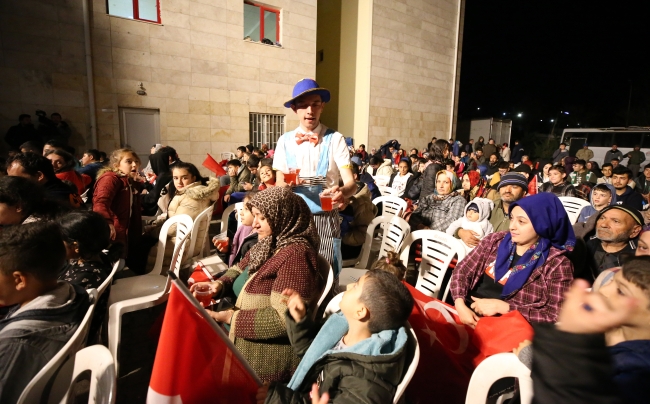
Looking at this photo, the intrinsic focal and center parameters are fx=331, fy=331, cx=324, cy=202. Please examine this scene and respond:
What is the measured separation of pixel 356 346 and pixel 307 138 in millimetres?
1627

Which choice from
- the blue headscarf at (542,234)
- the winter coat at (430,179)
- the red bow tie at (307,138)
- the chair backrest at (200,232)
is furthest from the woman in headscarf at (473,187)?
the chair backrest at (200,232)

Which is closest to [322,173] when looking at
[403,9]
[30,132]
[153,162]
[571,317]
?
[571,317]

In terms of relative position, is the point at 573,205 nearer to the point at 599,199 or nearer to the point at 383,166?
the point at 599,199

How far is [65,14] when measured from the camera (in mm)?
9336

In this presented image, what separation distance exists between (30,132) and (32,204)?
27.4ft

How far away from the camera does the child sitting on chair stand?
3793mm

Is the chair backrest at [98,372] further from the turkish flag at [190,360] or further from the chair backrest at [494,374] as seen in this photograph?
the chair backrest at [494,374]

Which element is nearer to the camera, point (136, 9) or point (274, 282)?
point (274, 282)

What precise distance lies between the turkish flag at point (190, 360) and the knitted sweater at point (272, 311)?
0.97 ft

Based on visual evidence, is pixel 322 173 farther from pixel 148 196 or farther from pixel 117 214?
pixel 148 196

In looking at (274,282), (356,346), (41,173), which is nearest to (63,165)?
(41,173)

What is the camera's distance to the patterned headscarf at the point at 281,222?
1982mm

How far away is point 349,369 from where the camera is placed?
1394 millimetres

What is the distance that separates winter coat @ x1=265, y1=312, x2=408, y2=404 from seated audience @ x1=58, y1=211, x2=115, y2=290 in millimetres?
1503
